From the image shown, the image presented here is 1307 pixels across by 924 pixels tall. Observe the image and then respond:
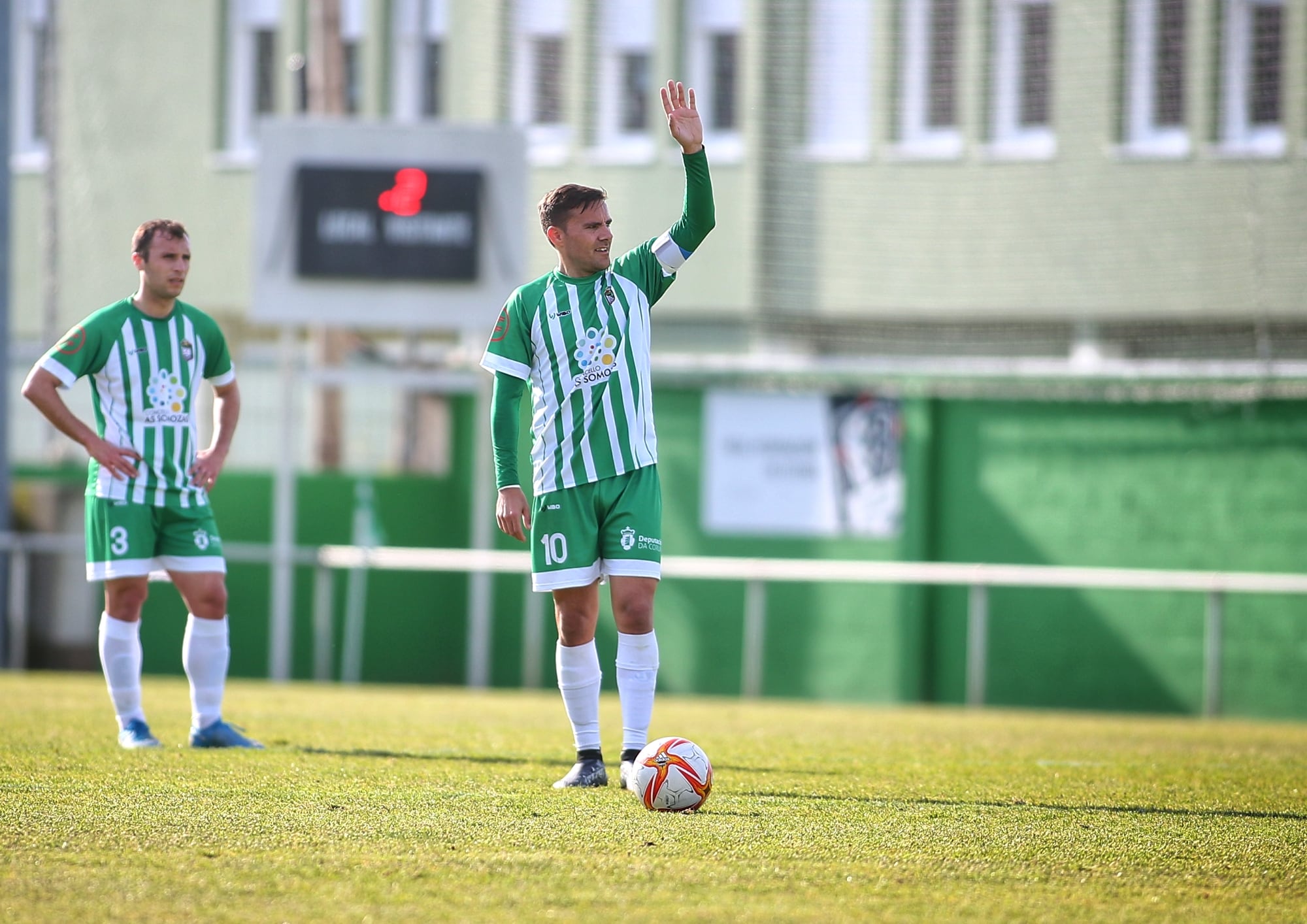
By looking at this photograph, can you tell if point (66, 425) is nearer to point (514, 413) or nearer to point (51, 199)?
point (514, 413)

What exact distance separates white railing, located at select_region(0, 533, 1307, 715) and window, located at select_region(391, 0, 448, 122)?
7.40 m

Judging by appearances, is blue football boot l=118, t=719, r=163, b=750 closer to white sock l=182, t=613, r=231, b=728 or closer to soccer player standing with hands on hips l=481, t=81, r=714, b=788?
white sock l=182, t=613, r=231, b=728

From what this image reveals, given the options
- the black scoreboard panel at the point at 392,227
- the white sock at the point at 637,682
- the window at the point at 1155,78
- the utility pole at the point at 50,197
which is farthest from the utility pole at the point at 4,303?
the window at the point at 1155,78

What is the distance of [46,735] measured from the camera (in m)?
7.41

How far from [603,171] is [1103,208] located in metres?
5.59

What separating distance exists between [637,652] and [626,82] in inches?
613

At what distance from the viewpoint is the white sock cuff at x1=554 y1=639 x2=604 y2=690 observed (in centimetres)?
604

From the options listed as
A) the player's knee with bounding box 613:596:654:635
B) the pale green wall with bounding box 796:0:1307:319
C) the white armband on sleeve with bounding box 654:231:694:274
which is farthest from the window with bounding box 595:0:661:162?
the player's knee with bounding box 613:596:654:635

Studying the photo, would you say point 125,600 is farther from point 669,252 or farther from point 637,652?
point 669,252

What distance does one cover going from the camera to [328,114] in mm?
19984

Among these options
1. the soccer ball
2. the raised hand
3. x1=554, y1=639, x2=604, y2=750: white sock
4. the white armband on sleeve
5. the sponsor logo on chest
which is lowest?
the soccer ball

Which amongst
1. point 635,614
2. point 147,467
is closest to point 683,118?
point 635,614

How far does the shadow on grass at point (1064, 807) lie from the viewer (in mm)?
5727

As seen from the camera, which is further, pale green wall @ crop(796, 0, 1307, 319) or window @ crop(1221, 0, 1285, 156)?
pale green wall @ crop(796, 0, 1307, 319)
